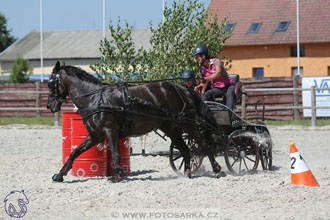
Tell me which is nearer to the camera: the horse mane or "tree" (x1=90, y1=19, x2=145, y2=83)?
the horse mane

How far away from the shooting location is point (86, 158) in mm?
9719

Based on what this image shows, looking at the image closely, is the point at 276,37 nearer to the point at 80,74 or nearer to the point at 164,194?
the point at 80,74

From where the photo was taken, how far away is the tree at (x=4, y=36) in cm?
7350

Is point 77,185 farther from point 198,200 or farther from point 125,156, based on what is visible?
point 198,200

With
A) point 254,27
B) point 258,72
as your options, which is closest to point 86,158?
point 254,27

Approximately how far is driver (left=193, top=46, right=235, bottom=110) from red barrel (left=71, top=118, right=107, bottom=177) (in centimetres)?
193

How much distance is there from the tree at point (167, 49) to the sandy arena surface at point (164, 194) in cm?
194

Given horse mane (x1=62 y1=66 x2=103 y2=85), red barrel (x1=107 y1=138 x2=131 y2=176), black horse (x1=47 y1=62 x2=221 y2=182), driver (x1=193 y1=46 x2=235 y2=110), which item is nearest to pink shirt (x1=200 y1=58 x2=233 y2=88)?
driver (x1=193 y1=46 x2=235 y2=110)

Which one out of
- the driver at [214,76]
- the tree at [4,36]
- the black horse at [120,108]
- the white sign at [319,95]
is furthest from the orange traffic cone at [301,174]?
the tree at [4,36]

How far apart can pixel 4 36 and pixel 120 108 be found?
67.4 metres

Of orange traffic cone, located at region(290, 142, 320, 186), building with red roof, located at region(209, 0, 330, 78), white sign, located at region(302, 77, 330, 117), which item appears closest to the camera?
orange traffic cone, located at region(290, 142, 320, 186)

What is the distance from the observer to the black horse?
905 centimetres

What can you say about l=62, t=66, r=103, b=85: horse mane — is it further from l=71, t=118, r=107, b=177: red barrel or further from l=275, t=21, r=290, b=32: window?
l=275, t=21, r=290, b=32: window

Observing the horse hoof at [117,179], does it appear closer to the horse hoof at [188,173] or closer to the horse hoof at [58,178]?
the horse hoof at [58,178]
